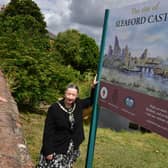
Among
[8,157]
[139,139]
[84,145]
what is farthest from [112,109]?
[139,139]

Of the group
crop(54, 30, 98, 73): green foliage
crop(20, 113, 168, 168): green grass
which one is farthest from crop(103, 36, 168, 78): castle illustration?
crop(54, 30, 98, 73): green foliage

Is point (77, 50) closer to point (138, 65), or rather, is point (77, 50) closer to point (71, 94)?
point (71, 94)

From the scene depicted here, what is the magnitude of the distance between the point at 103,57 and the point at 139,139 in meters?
4.28

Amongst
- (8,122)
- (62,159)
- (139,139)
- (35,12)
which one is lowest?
(139,139)

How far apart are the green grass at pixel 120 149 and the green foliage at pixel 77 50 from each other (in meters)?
24.8

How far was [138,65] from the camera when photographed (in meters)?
3.96

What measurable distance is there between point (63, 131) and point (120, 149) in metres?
3.39

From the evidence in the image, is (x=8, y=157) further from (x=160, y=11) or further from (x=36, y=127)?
(x=36, y=127)

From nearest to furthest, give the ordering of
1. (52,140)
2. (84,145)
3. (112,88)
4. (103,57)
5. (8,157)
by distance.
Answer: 1. (8,157)
2. (52,140)
3. (112,88)
4. (103,57)
5. (84,145)

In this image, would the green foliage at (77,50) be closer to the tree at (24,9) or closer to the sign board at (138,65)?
the tree at (24,9)

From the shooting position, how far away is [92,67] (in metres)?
37.5

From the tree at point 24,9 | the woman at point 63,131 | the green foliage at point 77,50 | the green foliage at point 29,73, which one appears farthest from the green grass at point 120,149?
the tree at point 24,9

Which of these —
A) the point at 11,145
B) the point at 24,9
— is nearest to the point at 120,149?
the point at 11,145

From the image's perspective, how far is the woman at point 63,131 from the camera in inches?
163
